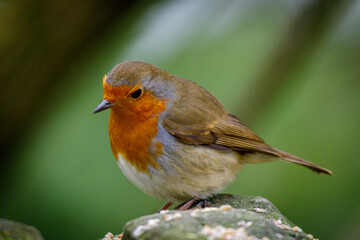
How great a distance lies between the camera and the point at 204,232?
222cm

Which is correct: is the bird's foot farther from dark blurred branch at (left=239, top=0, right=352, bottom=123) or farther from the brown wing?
dark blurred branch at (left=239, top=0, right=352, bottom=123)

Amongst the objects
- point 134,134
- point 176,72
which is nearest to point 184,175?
point 134,134

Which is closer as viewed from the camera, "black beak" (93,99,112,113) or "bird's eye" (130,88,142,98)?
"black beak" (93,99,112,113)

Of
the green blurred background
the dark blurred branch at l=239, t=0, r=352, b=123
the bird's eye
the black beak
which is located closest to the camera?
the black beak

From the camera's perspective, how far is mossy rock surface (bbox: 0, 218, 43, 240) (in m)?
2.20

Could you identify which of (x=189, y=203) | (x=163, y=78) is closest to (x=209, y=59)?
(x=163, y=78)

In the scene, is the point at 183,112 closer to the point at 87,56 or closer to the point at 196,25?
the point at 87,56

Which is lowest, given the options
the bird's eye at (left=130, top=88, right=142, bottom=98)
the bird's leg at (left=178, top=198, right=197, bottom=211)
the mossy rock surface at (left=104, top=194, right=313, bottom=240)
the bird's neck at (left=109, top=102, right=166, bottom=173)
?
the bird's leg at (left=178, top=198, right=197, bottom=211)

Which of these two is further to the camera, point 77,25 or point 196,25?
point 196,25

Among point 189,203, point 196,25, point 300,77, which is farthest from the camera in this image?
point 196,25

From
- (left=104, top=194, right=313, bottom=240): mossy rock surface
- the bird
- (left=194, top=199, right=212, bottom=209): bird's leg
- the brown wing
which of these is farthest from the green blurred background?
(left=104, top=194, right=313, bottom=240): mossy rock surface

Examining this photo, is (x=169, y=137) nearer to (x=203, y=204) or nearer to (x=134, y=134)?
(x=134, y=134)

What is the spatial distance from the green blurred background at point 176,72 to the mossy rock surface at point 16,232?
1.57 m

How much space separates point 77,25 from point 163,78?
74cm
